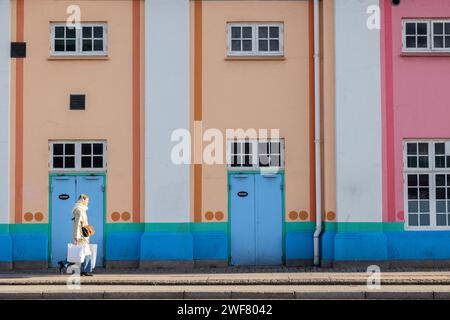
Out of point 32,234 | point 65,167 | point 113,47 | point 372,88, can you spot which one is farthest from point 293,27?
point 32,234

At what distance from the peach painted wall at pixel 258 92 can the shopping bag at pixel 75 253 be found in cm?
356

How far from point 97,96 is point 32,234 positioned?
3330 millimetres

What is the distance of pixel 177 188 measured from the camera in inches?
771

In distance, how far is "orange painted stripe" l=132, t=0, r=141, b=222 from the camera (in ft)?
65.0

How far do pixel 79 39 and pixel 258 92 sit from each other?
412 centimetres

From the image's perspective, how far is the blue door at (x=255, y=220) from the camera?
19891 millimetres

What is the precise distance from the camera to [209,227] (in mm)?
19781

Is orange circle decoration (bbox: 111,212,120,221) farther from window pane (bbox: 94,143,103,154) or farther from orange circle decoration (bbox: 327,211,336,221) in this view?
orange circle decoration (bbox: 327,211,336,221)

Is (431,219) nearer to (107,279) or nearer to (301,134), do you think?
(301,134)

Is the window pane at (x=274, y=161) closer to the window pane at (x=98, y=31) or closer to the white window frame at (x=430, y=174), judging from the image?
the white window frame at (x=430, y=174)

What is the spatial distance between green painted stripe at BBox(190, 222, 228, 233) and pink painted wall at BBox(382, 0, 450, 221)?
350 centimetres

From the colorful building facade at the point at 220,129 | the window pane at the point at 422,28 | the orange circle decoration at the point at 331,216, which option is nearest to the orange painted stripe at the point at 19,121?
the colorful building facade at the point at 220,129

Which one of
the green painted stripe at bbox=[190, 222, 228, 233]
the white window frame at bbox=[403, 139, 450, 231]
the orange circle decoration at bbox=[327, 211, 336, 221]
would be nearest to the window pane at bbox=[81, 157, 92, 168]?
the green painted stripe at bbox=[190, 222, 228, 233]
